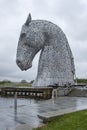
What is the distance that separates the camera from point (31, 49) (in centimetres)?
3081

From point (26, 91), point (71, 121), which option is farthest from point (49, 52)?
point (71, 121)

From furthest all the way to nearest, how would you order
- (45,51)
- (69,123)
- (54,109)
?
(45,51), (54,109), (69,123)

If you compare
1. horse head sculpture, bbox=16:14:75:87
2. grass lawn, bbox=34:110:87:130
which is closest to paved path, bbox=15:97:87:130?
grass lawn, bbox=34:110:87:130

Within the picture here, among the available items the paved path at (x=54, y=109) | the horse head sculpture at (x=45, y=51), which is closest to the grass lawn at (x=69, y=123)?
the paved path at (x=54, y=109)

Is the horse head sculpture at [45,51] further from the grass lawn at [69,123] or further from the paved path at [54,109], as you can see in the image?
the grass lawn at [69,123]

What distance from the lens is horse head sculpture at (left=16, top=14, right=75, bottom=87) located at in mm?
30234

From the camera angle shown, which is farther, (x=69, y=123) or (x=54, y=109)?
(x=54, y=109)

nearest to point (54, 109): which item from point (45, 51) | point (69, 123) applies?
point (69, 123)

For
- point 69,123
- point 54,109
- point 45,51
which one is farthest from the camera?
point 45,51

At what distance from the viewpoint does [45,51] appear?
30719 mm

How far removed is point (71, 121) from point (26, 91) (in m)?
17.9

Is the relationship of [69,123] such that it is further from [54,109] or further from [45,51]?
[45,51]

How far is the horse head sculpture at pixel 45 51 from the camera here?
3023cm

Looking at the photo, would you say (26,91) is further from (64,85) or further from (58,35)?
(58,35)
